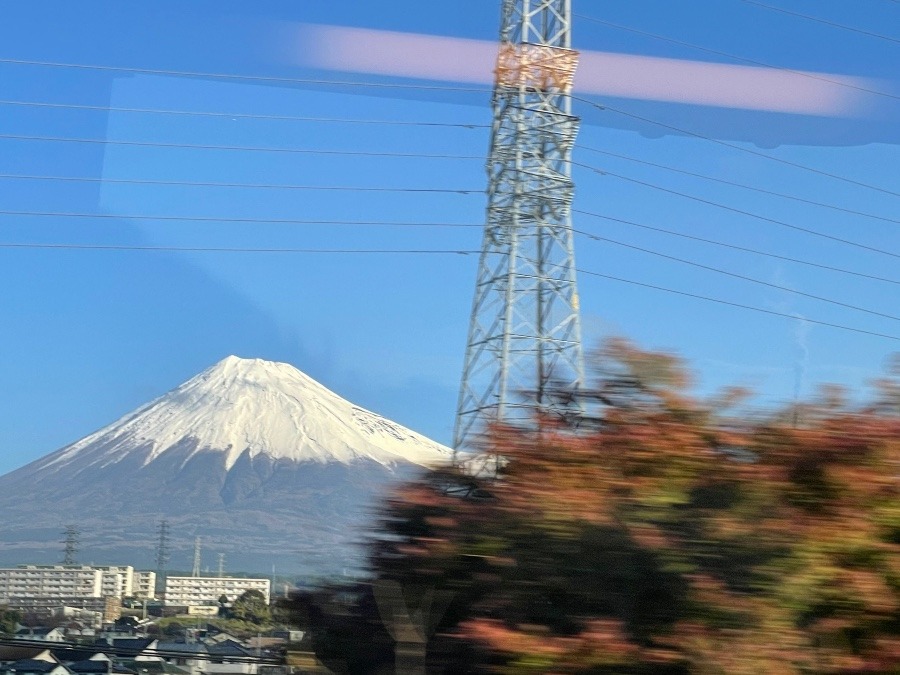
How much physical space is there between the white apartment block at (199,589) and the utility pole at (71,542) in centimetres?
316

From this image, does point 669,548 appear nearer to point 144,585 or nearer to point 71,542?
point 144,585

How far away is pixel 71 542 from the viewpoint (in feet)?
44.2

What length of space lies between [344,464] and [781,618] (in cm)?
683

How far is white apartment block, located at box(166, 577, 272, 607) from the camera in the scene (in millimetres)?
8117

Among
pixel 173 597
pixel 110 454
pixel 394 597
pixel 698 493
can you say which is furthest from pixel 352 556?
pixel 110 454

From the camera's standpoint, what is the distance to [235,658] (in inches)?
239

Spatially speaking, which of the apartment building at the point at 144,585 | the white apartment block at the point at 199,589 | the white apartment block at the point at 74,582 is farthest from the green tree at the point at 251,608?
the white apartment block at the point at 74,582

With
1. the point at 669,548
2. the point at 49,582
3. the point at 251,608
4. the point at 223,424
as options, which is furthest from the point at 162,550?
the point at 669,548

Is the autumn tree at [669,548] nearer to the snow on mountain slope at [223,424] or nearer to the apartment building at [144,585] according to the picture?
the apartment building at [144,585]

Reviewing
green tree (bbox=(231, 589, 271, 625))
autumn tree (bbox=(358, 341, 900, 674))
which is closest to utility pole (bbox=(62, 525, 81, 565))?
green tree (bbox=(231, 589, 271, 625))

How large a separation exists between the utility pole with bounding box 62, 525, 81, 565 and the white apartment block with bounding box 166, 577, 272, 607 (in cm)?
316

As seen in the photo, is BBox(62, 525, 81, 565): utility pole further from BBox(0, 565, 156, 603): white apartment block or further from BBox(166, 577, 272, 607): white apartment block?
BBox(166, 577, 272, 607): white apartment block

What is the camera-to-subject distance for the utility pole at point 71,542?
12544 millimetres

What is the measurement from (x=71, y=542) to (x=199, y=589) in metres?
5.22
